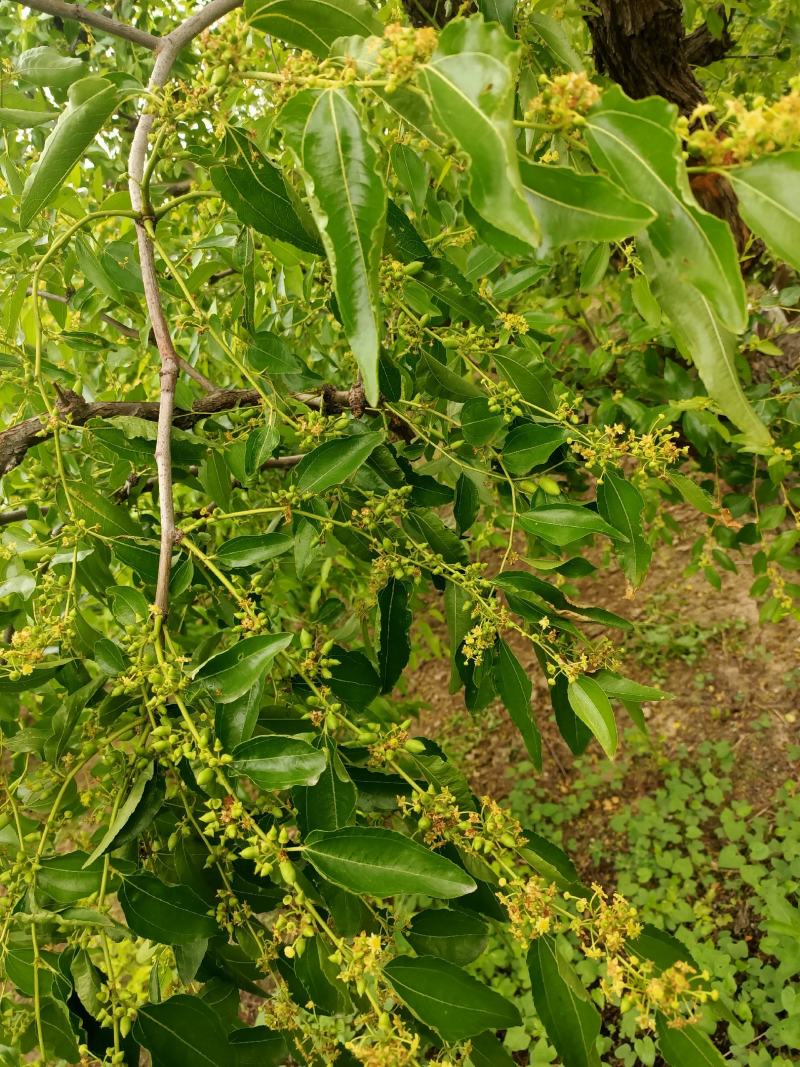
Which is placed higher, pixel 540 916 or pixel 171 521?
pixel 171 521

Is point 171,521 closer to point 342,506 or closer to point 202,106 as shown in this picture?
point 342,506

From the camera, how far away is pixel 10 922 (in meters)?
1.04

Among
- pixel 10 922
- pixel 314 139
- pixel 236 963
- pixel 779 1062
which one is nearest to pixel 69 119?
pixel 314 139

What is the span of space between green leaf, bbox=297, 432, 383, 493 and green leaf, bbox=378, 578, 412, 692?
0.27 m

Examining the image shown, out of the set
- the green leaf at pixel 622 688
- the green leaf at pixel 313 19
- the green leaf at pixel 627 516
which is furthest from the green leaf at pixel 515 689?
the green leaf at pixel 313 19

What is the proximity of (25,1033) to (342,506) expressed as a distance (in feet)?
3.21

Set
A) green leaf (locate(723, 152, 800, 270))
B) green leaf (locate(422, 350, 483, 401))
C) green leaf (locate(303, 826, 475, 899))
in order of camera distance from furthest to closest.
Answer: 1. green leaf (locate(422, 350, 483, 401))
2. green leaf (locate(303, 826, 475, 899))
3. green leaf (locate(723, 152, 800, 270))

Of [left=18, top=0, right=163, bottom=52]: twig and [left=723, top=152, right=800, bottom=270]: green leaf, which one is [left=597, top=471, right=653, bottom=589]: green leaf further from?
[left=18, top=0, right=163, bottom=52]: twig

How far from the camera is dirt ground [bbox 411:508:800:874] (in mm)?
3574

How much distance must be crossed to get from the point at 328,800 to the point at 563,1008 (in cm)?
42

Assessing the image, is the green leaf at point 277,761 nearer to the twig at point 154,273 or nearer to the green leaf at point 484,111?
the twig at point 154,273

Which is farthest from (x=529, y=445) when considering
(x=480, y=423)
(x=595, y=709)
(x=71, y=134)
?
(x=71, y=134)

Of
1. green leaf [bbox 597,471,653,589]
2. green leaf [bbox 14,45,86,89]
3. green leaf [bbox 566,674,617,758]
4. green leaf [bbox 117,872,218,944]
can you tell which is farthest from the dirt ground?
green leaf [bbox 14,45,86,89]

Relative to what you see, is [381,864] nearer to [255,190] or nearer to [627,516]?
[627,516]
